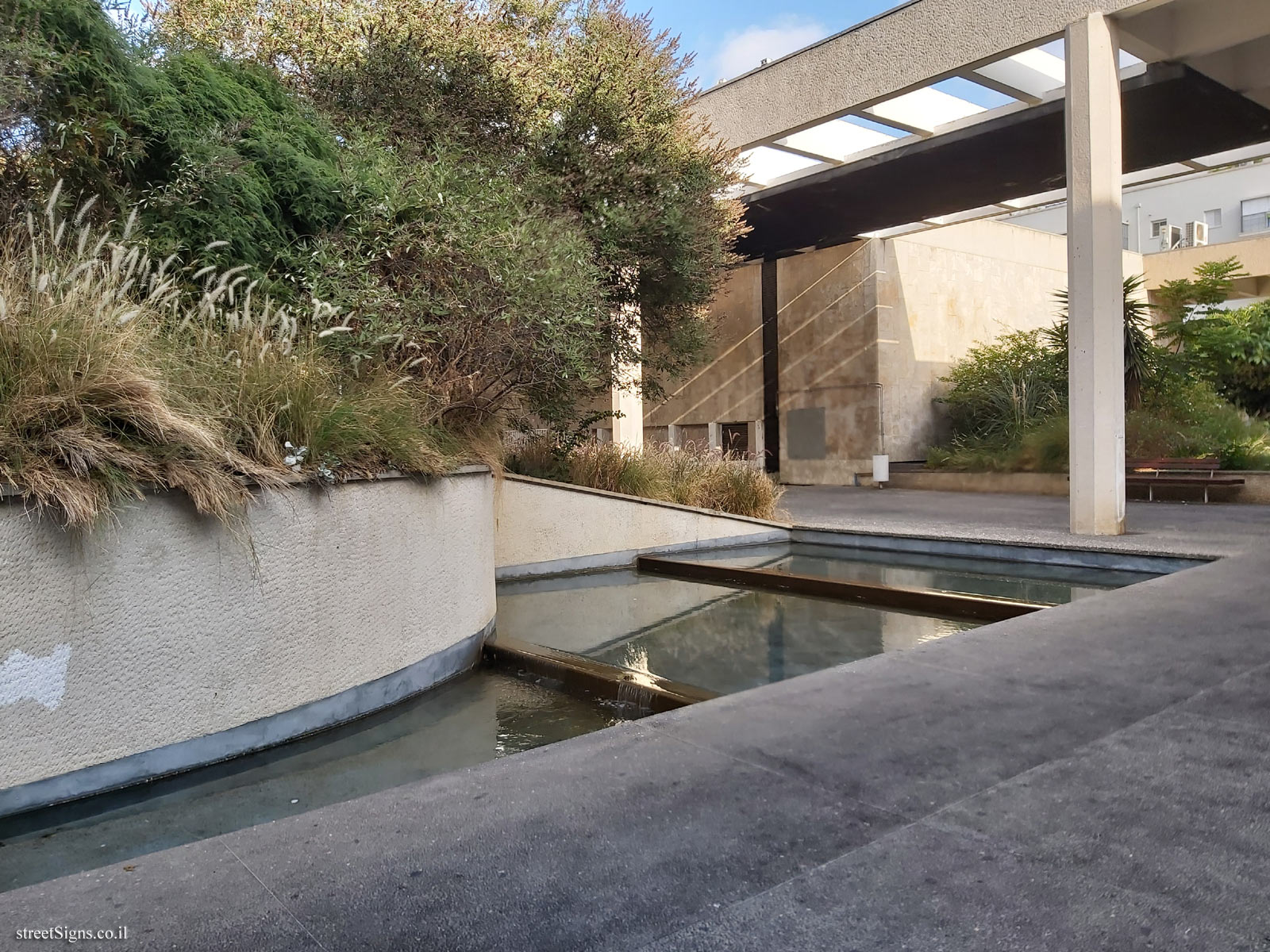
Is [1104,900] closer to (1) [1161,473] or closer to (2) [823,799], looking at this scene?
(2) [823,799]

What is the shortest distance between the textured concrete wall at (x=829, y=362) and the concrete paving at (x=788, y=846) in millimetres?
13631

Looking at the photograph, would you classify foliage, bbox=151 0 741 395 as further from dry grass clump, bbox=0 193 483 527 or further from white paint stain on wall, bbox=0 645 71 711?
white paint stain on wall, bbox=0 645 71 711

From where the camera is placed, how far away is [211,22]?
6.81 metres

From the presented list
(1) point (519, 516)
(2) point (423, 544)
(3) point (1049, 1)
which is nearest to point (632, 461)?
(1) point (519, 516)

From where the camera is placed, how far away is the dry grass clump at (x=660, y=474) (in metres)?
8.91

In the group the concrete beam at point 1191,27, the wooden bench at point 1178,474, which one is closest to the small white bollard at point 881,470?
the wooden bench at point 1178,474

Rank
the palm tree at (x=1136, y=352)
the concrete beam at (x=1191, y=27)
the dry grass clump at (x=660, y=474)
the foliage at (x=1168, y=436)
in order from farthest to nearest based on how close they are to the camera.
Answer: the palm tree at (x=1136, y=352)
the foliage at (x=1168, y=436)
the dry grass clump at (x=660, y=474)
the concrete beam at (x=1191, y=27)

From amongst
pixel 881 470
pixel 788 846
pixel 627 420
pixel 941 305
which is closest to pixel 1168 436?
pixel 881 470

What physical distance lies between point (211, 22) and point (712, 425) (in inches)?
520

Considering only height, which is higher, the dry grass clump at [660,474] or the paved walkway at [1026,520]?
the dry grass clump at [660,474]

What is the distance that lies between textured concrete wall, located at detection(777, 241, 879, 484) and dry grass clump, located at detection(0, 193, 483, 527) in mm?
12967

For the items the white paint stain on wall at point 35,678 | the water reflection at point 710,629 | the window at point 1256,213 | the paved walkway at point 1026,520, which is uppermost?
the window at point 1256,213

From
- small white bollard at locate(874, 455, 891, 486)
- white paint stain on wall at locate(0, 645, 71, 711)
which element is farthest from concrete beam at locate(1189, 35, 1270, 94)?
white paint stain on wall at locate(0, 645, 71, 711)

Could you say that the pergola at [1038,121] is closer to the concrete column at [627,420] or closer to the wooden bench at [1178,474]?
the concrete column at [627,420]
